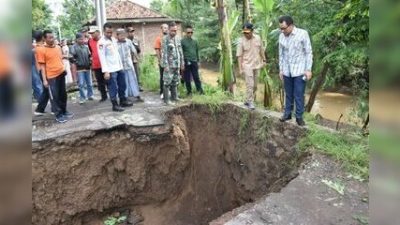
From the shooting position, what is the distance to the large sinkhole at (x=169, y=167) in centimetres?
614

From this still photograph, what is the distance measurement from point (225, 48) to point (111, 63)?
2507 mm

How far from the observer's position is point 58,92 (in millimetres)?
6406

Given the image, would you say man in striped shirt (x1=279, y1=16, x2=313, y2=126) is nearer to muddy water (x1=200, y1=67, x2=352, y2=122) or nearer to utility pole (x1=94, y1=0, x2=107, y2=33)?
utility pole (x1=94, y1=0, x2=107, y2=33)

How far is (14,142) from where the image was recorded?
2.22ft

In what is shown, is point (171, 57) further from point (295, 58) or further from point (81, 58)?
point (295, 58)

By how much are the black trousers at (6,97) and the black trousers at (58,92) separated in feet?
19.6

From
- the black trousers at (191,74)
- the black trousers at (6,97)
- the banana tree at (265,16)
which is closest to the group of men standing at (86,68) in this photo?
the black trousers at (191,74)

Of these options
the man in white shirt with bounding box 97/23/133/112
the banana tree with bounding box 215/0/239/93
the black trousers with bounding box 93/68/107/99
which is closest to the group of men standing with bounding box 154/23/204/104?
the banana tree with bounding box 215/0/239/93

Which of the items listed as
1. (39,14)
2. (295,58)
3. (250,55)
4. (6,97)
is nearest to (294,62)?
(295,58)

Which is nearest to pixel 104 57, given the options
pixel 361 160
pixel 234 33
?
pixel 361 160

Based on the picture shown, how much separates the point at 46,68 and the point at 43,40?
44 centimetres

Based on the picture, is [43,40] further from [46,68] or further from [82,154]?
[82,154]

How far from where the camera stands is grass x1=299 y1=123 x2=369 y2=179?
490 centimetres

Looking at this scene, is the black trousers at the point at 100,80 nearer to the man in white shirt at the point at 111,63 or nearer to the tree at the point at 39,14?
the man in white shirt at the point at 111,63
